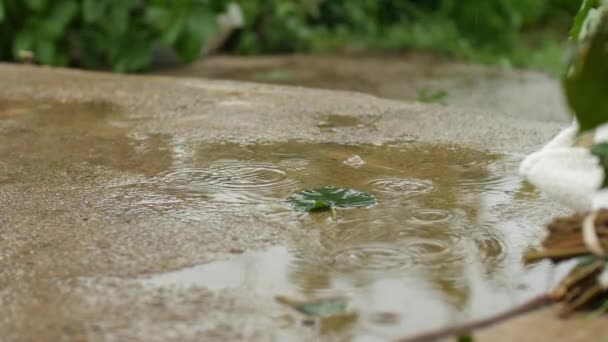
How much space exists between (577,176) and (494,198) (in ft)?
1.47

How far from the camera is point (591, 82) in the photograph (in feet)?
5.04

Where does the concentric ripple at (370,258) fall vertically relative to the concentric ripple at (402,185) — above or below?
above

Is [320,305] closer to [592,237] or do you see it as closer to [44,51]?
[592,237]

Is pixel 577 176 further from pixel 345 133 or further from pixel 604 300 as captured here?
pixel 345 133

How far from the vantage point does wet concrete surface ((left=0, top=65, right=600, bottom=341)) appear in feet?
5.00

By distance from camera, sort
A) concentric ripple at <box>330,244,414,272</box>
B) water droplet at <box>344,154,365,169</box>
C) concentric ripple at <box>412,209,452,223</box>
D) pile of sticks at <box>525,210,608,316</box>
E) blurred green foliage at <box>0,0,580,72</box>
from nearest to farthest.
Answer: pile of sticks at <box>525,210,608,316</box> < concentric ripple at <box>330,244,414,272</box> < concentric ripple at <box>412,209,452,223</box> < water droplet at <box>344,154,365,169</box> < blurred green foliage at <box>0,0,580,72</box>

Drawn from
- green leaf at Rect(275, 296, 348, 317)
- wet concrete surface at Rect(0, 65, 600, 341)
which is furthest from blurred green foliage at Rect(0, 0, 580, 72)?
green leaf at Rect(275, 296, 348, 317)

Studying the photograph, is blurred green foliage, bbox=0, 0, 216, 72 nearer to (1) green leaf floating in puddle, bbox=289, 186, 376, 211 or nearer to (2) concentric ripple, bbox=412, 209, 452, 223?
(1) green leaf floating in puddle, bbox=289, 186, 376, 211

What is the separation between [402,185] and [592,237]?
0.77m

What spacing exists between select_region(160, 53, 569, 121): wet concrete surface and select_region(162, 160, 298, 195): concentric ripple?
2292mm

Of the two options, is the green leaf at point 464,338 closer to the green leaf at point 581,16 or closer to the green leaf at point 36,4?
the green leaf at point 581,16

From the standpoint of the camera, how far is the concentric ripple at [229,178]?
7.22 feet

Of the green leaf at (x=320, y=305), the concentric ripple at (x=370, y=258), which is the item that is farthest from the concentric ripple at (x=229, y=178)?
the green leaf at (x=320, y=305)

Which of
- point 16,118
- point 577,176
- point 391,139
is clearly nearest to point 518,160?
point 391,139
